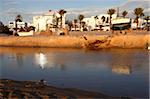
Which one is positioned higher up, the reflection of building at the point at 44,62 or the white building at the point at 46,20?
the white building at the point at 46,20

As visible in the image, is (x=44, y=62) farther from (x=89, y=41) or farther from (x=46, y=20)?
(x=46, y=20)

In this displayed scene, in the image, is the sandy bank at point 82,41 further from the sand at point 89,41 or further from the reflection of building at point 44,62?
the reflection of building at point 44,62

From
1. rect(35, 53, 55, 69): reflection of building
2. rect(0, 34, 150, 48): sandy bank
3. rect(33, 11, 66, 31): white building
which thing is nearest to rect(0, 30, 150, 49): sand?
rect(0, 34, 150, 48): sandy bank

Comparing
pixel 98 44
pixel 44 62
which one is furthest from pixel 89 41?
pixel 44 62

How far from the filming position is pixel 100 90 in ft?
57.4

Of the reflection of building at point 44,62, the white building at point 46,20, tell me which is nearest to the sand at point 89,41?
the reflection of building at point 44,62

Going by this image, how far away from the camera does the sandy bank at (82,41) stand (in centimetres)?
5353

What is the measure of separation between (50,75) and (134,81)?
6.11m

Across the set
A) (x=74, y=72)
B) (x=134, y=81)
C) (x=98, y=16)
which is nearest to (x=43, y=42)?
(x=74, y=72)

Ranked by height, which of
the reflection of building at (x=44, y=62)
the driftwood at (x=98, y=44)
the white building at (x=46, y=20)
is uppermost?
the white building at (x=46, y=20)

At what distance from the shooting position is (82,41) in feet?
188

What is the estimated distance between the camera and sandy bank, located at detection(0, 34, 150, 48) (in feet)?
176

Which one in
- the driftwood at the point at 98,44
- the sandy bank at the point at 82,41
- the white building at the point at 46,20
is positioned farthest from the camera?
the white building at the point at 46,20

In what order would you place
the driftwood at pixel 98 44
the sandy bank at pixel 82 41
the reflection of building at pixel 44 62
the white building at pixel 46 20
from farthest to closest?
the white building at pixel 46 20
the driftwood at pixel 98 44
the sandy bank at pixel 82 41
the reflection of building at pixel 44 62
